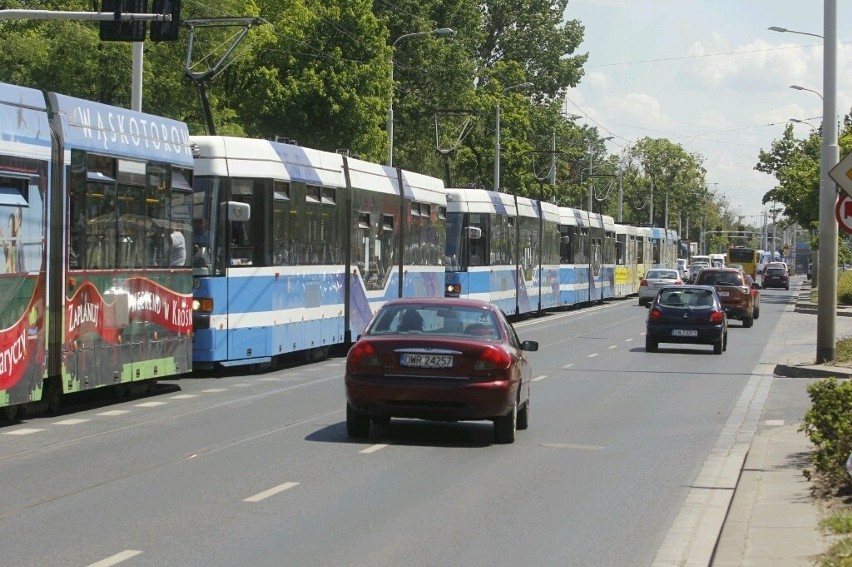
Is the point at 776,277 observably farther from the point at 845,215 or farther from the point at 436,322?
the point at 436,322

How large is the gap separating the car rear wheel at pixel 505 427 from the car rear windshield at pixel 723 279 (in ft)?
108

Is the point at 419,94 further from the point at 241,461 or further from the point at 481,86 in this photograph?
the point at 241,461

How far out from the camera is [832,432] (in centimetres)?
1239

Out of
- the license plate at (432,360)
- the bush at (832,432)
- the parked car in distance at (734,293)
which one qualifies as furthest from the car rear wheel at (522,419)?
the parked car in distance at (734,293)

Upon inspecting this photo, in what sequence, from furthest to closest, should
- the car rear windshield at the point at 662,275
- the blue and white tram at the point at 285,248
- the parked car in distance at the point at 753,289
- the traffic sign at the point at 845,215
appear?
the car rear windshield at the point at 662,275 < the parked car in distance at the point at 753,289 < the blue and white tram at the point at 285,248 < the traffic sign at the point at 845,215

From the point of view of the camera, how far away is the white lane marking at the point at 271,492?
Result: 37.6 ft

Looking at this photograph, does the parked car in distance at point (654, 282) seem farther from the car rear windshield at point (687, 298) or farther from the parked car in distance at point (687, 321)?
the parked car in distance at point (687, 321)

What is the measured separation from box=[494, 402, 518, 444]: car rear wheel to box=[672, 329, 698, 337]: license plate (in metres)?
18.8

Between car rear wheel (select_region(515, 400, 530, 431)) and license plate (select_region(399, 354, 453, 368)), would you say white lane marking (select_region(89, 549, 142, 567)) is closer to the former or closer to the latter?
license plate (select_region(399, 354, 453, 368))

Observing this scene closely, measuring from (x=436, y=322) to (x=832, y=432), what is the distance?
454 cm

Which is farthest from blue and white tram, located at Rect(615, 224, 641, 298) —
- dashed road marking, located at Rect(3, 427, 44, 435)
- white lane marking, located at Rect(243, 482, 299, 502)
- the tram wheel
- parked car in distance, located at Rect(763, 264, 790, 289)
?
white lane marking, located at Rect(243, 482, 299, 502)

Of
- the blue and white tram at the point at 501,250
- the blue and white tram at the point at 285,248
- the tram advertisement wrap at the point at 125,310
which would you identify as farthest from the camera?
the blue and white tram at the point at 501,250

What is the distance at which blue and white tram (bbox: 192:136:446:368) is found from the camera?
76.4ft

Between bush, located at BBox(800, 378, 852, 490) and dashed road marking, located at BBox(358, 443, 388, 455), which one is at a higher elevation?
bush, located at BBox(800, 378, 852, 490)
